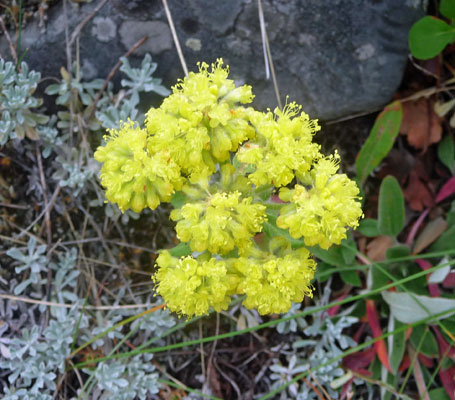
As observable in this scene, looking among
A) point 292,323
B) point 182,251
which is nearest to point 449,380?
point 292,323

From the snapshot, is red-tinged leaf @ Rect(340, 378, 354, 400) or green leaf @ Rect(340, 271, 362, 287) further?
red-tinged leaf @ Rect(340, 378, 354, 400)

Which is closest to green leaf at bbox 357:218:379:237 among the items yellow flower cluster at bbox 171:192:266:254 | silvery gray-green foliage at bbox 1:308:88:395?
yellow flower cluster at bbox 171:192:266:254

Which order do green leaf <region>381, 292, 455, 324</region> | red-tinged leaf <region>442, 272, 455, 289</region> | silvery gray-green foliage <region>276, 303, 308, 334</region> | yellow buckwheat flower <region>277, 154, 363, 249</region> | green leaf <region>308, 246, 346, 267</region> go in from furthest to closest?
silvery gray-green foliage <region>276, 303, 308, 334</region>, red-tinged leaf <region>442, 272, 455, 289</region>, green leaf <region>308, 246, 346, 267</region>, green leaf <region>381, 292, 455, 324</region>, yellow buckwheat flower <region>277, 154, 363, 249</region>

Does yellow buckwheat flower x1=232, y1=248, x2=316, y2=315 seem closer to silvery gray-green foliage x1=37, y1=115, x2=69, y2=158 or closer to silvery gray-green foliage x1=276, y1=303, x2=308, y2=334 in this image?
silvery gray-green foliage x1=276, y1=303, x2=308, y2=334

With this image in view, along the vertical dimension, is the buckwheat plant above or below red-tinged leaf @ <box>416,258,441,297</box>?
above

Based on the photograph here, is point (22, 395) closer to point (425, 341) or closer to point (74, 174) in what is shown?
point (74, 174)

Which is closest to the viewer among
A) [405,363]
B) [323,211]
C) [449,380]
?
[323,211]

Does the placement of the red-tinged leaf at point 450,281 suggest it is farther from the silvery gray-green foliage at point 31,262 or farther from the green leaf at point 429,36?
the silvery gray-green foliage at point 31,262
